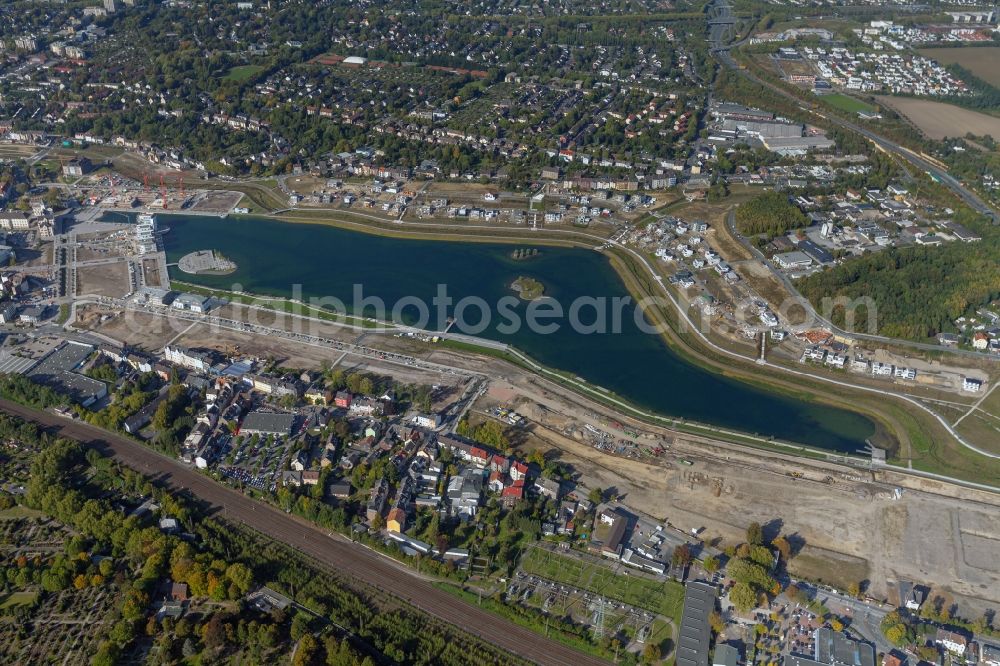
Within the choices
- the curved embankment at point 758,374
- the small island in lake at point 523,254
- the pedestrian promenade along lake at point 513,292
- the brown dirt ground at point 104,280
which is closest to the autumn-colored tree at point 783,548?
the pedestrian promenade along lake at point 513,292

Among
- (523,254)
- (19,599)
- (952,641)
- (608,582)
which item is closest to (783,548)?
(952,641)

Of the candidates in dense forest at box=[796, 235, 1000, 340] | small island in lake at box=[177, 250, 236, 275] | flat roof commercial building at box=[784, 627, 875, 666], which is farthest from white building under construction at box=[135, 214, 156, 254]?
flat roof commercial building at box=[784, 627, 875, 666]

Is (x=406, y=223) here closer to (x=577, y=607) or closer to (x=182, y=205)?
(x=182, y=205)

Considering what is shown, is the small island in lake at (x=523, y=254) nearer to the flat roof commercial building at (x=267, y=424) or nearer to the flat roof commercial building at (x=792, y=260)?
the flat roof commercial building at (x=792, y=260)

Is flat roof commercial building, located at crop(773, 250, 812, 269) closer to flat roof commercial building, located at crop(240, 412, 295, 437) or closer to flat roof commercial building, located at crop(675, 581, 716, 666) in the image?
flat roof commercial building, located at crop(675, 581, 716, 666)

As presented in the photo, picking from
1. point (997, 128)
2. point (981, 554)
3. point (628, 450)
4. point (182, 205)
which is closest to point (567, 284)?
point (628, 450)

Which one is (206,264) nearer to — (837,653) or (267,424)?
(267,424)
